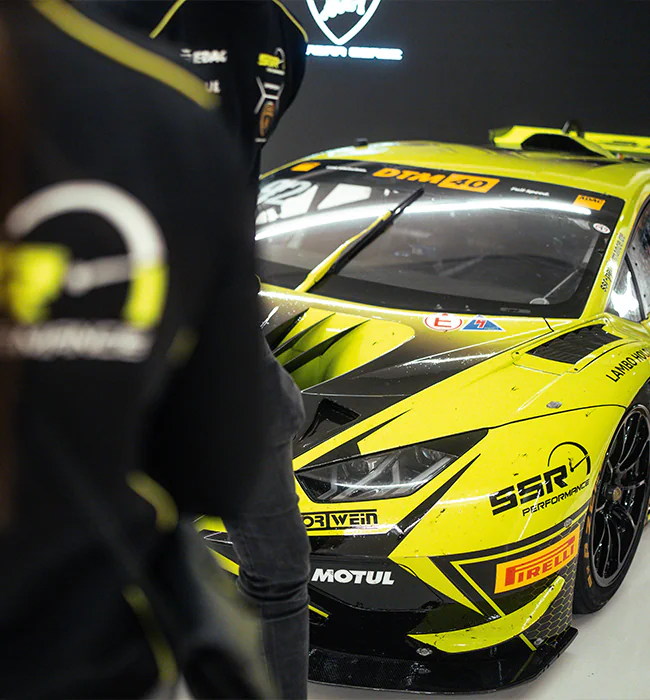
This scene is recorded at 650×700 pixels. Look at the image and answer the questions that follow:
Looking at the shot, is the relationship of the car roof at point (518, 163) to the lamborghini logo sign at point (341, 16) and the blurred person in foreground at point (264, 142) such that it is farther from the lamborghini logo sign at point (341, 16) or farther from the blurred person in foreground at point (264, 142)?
the lamborghini logo sign at point (341, 16)

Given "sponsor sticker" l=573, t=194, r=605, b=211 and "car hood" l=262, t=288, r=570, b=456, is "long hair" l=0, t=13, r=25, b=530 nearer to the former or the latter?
"car hood" l=262, t=288, r=570, b=456

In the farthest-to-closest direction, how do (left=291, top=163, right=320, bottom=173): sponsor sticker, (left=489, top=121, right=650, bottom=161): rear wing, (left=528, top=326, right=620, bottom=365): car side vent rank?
(left=489, top=121, right=650, bottom=161): rear wing, (left=291, top=163, right=320, bottom=173): sponsor sticker, (left=528, top=326, right=620, bottom=365): car side vent

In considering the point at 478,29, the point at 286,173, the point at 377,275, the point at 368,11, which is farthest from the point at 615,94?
the point at 377,275

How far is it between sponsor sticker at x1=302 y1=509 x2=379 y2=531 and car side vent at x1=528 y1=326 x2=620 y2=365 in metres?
0.59

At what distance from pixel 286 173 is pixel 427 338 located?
1.05 metres

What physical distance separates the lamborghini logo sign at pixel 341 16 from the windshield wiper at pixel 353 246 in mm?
2959

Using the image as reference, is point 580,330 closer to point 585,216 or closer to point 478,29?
point 585,216

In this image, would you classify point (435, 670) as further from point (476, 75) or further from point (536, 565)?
point (476, 75)

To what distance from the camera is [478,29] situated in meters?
5.33

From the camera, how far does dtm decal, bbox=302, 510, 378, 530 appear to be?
1546mm

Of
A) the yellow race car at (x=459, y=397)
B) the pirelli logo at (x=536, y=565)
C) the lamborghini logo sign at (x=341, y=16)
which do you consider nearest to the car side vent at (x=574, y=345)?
the yellow race car at (x=459, y=397)

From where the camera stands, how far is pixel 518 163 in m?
2.71

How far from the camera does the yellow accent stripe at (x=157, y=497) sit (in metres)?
0.50

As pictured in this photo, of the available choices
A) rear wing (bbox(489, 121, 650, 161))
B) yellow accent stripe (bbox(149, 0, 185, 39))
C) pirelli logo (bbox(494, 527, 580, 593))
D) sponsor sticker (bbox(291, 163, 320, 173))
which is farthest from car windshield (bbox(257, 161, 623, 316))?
yellow accent stripe (bbox(149, 0, 185, 39))
